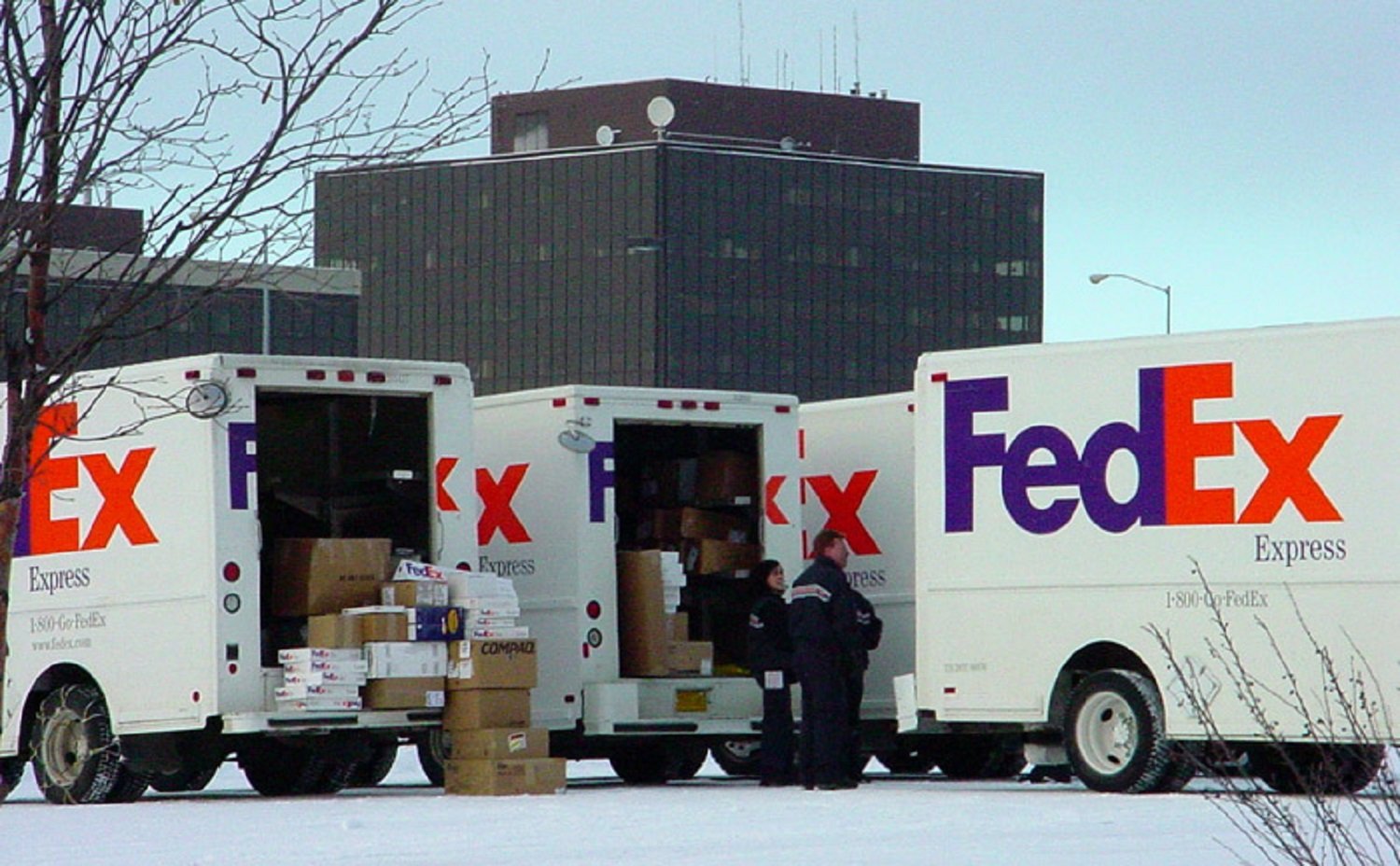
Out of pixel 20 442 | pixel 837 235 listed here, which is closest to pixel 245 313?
pixel 837 235

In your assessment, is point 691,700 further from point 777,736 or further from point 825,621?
point 825,621

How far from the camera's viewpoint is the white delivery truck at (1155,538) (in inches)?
653

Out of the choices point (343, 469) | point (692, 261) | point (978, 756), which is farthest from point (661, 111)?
point (343, 469)

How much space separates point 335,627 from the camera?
59.7 ft

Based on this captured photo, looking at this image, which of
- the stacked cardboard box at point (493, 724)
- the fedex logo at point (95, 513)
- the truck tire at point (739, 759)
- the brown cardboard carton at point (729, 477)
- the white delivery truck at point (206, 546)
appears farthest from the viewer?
the truck tire at point (739, 759)

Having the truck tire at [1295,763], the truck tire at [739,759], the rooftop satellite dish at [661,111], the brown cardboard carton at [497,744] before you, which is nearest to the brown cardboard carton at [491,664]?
the brown cardboard carton at [497,744]

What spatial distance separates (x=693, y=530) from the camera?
835 inches

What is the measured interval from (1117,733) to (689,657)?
3.99 meters

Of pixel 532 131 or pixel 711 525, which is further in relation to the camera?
pixel 532 131

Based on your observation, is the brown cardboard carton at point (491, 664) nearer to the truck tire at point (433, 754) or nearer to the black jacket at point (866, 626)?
the truck tire at point (433, 754)

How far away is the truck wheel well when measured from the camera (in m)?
17.8

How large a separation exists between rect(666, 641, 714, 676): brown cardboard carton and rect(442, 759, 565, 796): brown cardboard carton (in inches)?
81.6

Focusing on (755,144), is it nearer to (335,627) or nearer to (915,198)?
(915,198)

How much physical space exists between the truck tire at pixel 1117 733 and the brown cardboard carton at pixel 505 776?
11.4 ft
